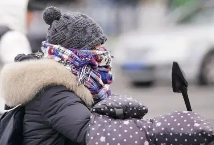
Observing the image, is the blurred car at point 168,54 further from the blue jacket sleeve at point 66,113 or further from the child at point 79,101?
the blue jacket sleeve at point 66,113

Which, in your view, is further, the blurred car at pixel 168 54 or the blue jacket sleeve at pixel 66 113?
the blurred car at pixel 168 54

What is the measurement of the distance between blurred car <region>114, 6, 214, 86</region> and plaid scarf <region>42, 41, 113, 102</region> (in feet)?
31.5

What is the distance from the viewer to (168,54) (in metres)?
12.6

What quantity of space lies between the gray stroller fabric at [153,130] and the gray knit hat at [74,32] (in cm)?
34

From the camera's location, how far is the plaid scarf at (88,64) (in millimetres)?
2676

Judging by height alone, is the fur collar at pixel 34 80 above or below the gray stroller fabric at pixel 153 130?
above

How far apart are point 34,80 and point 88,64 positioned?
9.1 inches

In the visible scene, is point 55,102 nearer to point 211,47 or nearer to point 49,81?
point 49,81

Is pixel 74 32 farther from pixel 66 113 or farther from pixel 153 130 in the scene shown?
pixel 153 130

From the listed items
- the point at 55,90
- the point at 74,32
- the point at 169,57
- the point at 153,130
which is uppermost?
the point at 74,32

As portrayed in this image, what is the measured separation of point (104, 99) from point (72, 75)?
164 mm

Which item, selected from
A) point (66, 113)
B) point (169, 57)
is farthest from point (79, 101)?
point (169, 57)

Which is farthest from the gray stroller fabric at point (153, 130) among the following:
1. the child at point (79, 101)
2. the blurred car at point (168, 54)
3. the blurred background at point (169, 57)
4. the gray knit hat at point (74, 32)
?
the blurred car at point (168, 54)

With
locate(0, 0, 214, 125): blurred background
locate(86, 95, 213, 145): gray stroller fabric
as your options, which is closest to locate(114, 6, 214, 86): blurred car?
locate(0, 0, 214, 125): blurred background
